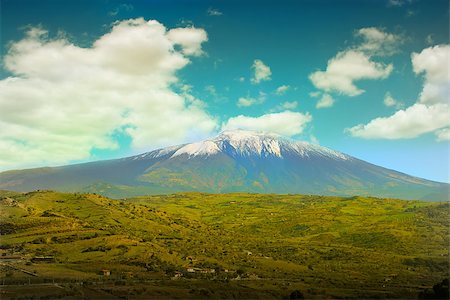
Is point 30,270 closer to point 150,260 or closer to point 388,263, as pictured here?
point 150,260

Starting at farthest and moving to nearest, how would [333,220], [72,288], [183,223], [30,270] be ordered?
[333,220] < [183,223] < [30,270] < [72,288]

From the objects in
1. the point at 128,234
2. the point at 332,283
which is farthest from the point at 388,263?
the point at 128,234

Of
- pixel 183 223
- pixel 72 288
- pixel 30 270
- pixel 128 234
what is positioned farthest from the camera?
pixel 183 223

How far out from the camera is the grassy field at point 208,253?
8300cm

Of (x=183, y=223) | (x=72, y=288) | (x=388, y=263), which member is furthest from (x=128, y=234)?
(x=388, y=263)

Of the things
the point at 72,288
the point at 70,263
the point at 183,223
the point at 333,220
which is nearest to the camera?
the point at 72,288

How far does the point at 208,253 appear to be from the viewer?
12494 cm

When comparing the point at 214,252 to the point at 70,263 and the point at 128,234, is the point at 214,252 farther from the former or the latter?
the point at 70,263

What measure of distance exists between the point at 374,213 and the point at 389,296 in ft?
407

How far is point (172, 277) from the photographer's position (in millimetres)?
94000

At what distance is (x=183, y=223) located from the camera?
174 metres

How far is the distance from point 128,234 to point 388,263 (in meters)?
69.3

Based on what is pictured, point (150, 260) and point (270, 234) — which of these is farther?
point (270, 234)

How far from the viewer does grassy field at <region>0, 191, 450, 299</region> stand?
272ft
